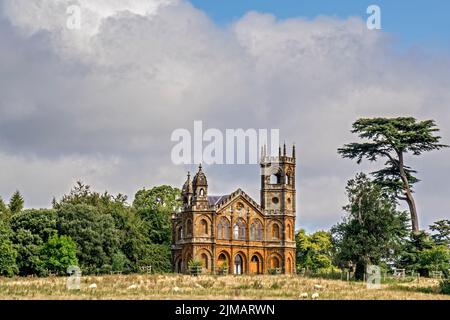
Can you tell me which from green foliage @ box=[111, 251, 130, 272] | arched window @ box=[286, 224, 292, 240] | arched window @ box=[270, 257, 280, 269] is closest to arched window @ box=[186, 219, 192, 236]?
green foliage @ box=[111, 251, 130, 272]

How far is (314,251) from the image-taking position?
93.6 meters

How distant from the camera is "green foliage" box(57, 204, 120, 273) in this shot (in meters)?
72.0

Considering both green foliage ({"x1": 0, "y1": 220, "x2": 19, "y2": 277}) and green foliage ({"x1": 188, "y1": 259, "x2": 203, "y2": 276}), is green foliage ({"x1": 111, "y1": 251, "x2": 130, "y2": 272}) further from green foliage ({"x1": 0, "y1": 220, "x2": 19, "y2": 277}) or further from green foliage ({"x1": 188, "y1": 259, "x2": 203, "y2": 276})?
green foliage ({"x1": 0, "y1": 220, "x2": 19, "y2": 277})

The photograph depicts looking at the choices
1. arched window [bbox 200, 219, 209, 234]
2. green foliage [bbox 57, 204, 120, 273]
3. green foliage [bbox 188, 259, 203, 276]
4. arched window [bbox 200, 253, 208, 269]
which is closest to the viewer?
green foliage [bbox 188, 259, 203, 276]

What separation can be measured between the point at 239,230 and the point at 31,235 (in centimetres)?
2067

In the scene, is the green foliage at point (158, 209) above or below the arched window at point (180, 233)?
above

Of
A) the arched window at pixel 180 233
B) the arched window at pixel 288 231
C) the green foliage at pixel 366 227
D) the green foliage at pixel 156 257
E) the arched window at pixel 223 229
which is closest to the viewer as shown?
the green foliage at pixel 366 227

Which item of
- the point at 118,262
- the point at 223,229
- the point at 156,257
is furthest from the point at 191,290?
the point at 156,257

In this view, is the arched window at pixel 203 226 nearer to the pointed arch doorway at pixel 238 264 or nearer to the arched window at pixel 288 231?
the pointed arch doorway at pixel 238 264

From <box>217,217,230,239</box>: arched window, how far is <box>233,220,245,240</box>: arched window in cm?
79

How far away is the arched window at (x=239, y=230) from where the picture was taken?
81000mm

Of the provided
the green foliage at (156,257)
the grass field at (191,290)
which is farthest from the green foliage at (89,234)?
the grass field at (191,290)

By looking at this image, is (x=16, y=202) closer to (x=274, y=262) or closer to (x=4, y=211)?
(x=4, y=211)
